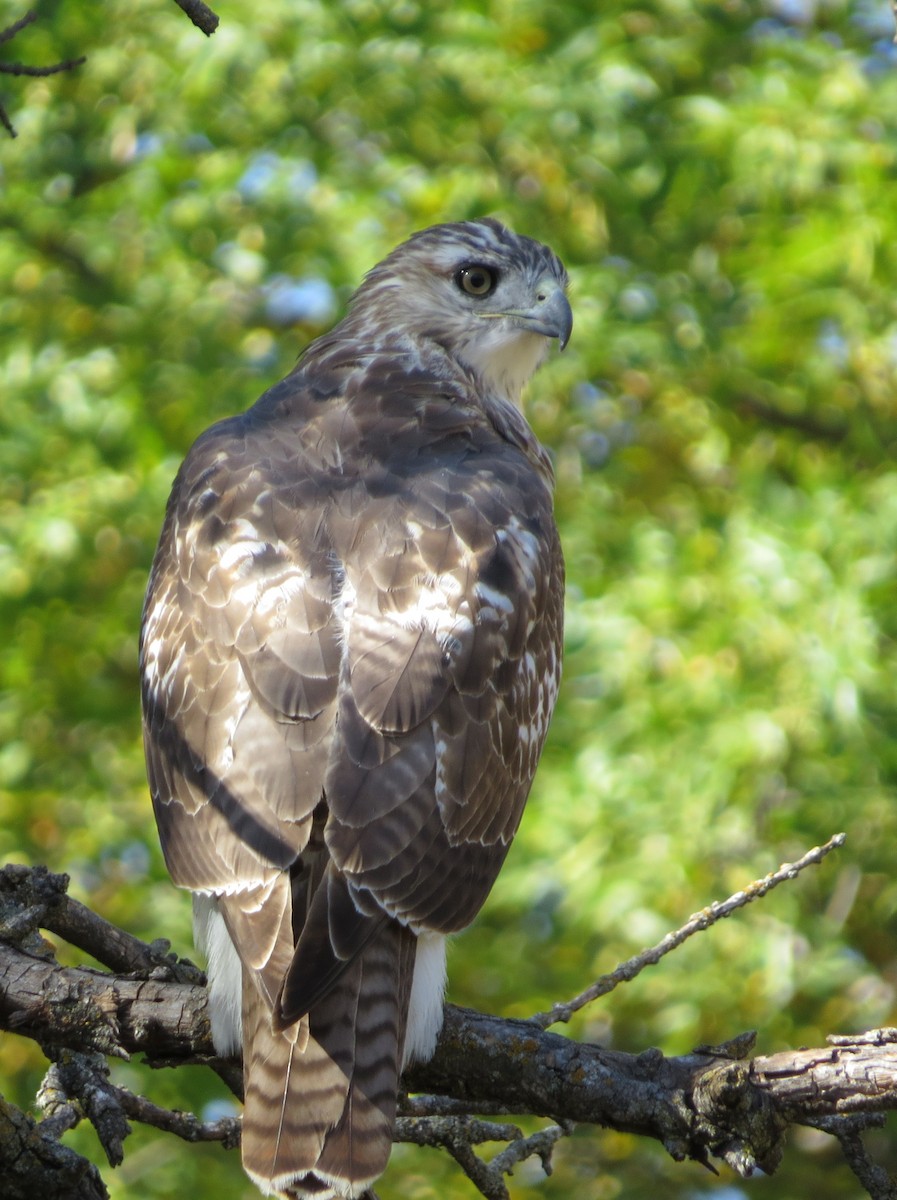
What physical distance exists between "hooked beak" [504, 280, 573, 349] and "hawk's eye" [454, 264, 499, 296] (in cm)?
15

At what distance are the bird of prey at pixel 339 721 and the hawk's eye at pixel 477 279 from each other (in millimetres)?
819

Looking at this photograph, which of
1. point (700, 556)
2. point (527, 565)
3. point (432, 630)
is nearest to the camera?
point (432, 630)

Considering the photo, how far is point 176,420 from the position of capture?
7.97m

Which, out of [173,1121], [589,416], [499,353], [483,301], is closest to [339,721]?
[173,1121]

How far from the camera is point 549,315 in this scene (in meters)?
5.48

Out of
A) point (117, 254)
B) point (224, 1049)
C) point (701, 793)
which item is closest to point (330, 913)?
point (224, 1049)

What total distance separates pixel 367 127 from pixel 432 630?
16.0 feet

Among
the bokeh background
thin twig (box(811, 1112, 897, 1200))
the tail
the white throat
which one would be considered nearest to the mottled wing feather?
the tail

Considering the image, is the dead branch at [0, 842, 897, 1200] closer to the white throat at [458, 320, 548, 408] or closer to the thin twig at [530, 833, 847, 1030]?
the thin twig at [530, 833, 847, 1030]

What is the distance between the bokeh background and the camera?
6941mm

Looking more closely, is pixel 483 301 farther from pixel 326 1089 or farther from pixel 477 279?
pixel 326 1089

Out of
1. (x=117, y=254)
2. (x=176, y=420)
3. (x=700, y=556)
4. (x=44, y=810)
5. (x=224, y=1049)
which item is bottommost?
(x=44, y=810)

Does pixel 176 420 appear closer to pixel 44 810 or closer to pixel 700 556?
pixel 44 810

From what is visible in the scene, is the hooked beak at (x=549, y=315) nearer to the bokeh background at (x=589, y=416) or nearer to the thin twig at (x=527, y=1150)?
the bokeh background at (x=589, y=416)
